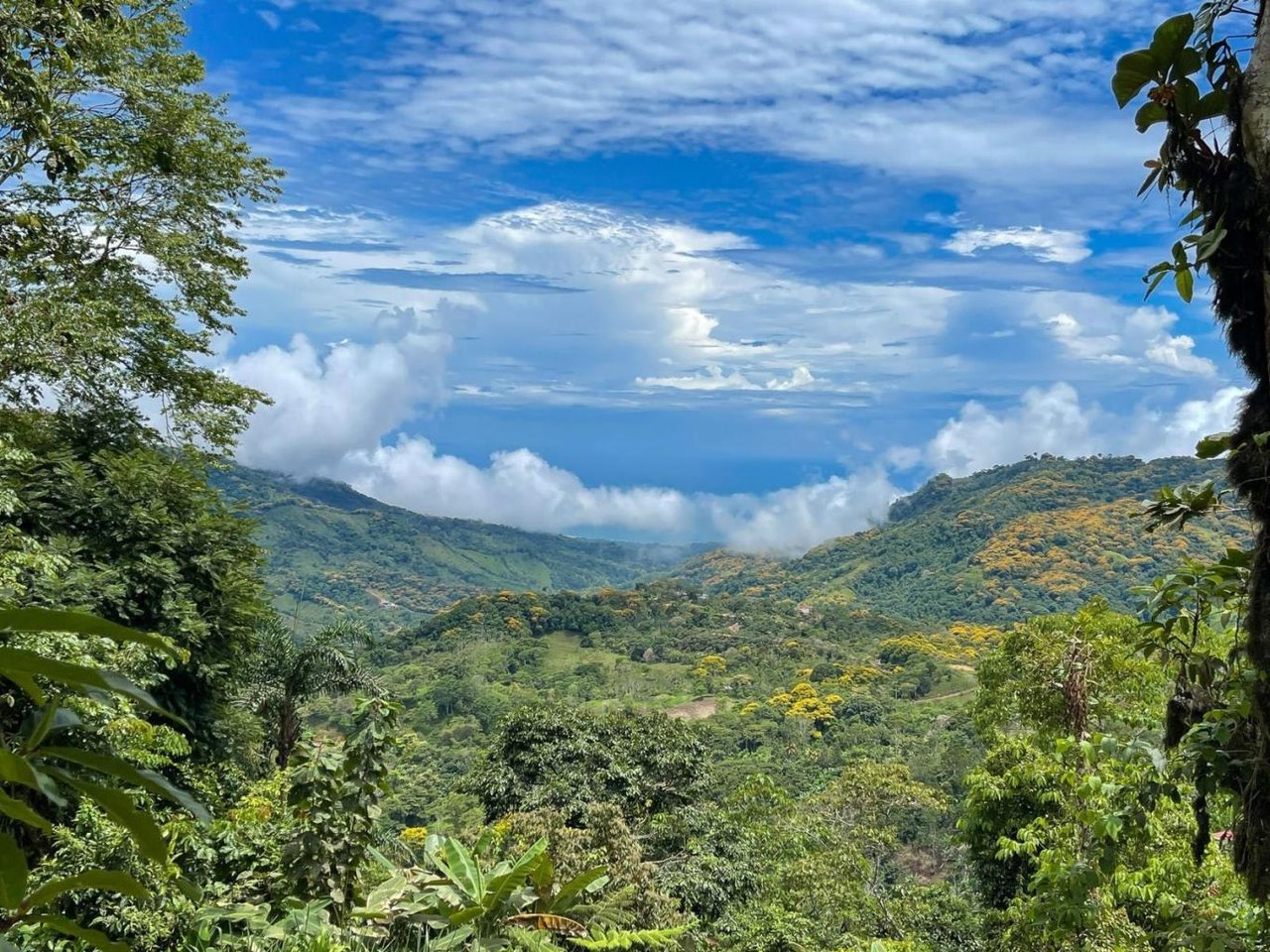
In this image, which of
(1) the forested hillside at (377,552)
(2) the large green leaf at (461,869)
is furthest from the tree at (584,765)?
(1) the forested hillside at (377,552)

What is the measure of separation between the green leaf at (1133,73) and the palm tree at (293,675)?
1369 centimetres

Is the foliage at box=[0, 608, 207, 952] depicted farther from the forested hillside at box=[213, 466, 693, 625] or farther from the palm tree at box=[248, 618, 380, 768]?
the forested hillside at box=[213, 466, 693, 625]

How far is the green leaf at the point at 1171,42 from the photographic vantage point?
5.78 feet

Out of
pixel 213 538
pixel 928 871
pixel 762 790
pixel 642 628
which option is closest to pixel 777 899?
pixel 762 790

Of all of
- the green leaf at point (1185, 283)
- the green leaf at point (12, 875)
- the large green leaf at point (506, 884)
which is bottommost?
the large green leaf at point (506, 884)

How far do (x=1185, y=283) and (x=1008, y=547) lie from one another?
98.8 metres

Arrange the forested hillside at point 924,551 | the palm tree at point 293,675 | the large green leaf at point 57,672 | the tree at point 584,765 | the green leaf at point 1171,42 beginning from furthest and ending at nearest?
the forested hillside at point 924,551 < the tree at point 584,765 < the palm tree at point 293,675 < the green leaf at point 1171,42 < the large green leaf at point 57,672

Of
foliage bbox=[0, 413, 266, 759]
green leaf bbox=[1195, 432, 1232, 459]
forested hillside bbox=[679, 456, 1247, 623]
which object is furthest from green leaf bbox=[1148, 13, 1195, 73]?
forested hillside bbox=[679, 456, 1247, 623]

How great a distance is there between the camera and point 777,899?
12.4 metres

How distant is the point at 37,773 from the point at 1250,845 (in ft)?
8.40

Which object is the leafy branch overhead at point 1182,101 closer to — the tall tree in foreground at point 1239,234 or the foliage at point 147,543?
the tall tree in foreground at point 1239,234

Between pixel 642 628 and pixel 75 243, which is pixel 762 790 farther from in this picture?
pixel 642 628

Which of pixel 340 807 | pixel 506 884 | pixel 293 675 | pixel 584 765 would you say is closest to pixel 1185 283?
pixel 506 884

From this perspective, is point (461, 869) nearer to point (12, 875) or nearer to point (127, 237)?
point (12, 875)
